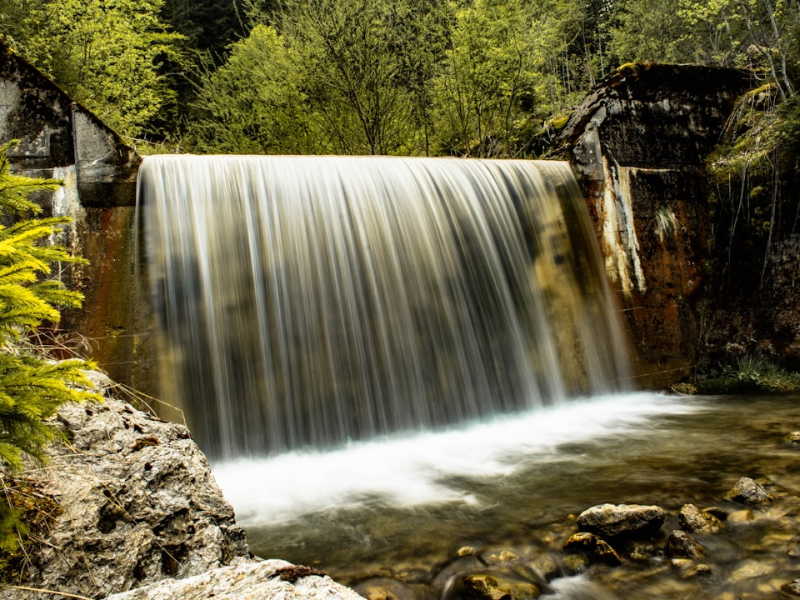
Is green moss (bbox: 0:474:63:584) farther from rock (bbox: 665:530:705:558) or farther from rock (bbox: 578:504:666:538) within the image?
rock (bbox: 665:530:705:558)

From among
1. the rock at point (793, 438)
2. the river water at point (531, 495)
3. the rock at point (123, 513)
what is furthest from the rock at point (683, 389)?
the rock at point (123, 513)

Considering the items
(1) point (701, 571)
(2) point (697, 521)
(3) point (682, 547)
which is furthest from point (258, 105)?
(1) point (701, 571)

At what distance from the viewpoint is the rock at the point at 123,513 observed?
1922mm

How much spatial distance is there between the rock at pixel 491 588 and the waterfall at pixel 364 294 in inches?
108

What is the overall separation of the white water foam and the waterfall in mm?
230

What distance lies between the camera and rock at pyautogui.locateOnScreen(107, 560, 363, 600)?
1.55 meters

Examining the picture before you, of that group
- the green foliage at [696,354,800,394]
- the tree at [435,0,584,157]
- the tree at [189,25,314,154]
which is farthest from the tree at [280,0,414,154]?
the green foliage at [696,354,800,394]

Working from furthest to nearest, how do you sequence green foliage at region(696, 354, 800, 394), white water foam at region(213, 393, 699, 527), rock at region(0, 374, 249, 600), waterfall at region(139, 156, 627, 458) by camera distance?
1. green foliage at region(696, 354, 800, 394)
2. waterfall at region(139, 156, 627, 458)
3. white water foam at region(213, 393, 699, 527)
4. rock at region(0, 374, 249, 600)

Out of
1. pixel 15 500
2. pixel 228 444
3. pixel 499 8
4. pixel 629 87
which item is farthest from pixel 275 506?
pixel 499 8

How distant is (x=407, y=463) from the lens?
4.64m

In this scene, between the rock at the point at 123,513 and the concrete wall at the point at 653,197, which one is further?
the concrete wall at the point at 653,197

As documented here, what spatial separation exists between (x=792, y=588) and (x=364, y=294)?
14.1ft

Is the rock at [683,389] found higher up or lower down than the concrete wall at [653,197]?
lower down

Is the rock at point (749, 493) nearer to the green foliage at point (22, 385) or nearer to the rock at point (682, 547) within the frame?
the rock at point (682, 547)
